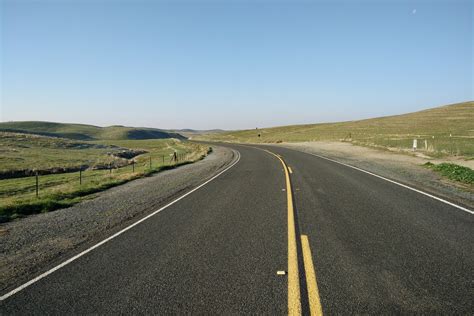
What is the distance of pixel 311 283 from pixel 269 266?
76cm

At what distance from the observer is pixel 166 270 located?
16.0ft

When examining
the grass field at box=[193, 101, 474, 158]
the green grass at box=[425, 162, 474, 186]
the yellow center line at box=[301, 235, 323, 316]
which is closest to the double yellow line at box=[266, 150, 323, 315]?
the yellow center line at box=[301, 235, 323, 316]

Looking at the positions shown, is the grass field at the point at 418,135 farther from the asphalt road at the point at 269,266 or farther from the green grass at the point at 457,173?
the asphalt road at the point at 269,266

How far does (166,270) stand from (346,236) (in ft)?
11.3

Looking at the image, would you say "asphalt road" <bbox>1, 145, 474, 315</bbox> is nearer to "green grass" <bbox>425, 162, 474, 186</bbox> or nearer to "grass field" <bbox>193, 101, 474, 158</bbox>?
"green grass" <bbox>425, 162, 474, 186</bbox>

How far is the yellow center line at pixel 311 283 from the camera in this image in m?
3.71

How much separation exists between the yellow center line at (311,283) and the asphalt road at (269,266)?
3 cm

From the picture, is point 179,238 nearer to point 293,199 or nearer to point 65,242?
point 65,242

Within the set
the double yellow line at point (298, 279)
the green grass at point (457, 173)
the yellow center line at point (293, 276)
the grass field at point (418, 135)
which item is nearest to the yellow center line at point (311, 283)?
the double yellow line at point (298, 279)

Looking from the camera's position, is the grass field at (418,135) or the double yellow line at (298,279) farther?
the grass field at (418,135)

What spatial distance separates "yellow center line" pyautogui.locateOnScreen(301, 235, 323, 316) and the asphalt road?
0.09 feet

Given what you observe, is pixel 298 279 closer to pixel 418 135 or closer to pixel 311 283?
pixel 311 283

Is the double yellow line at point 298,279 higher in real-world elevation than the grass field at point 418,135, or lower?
lower

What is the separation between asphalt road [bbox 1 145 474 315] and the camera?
3908 millimetres
